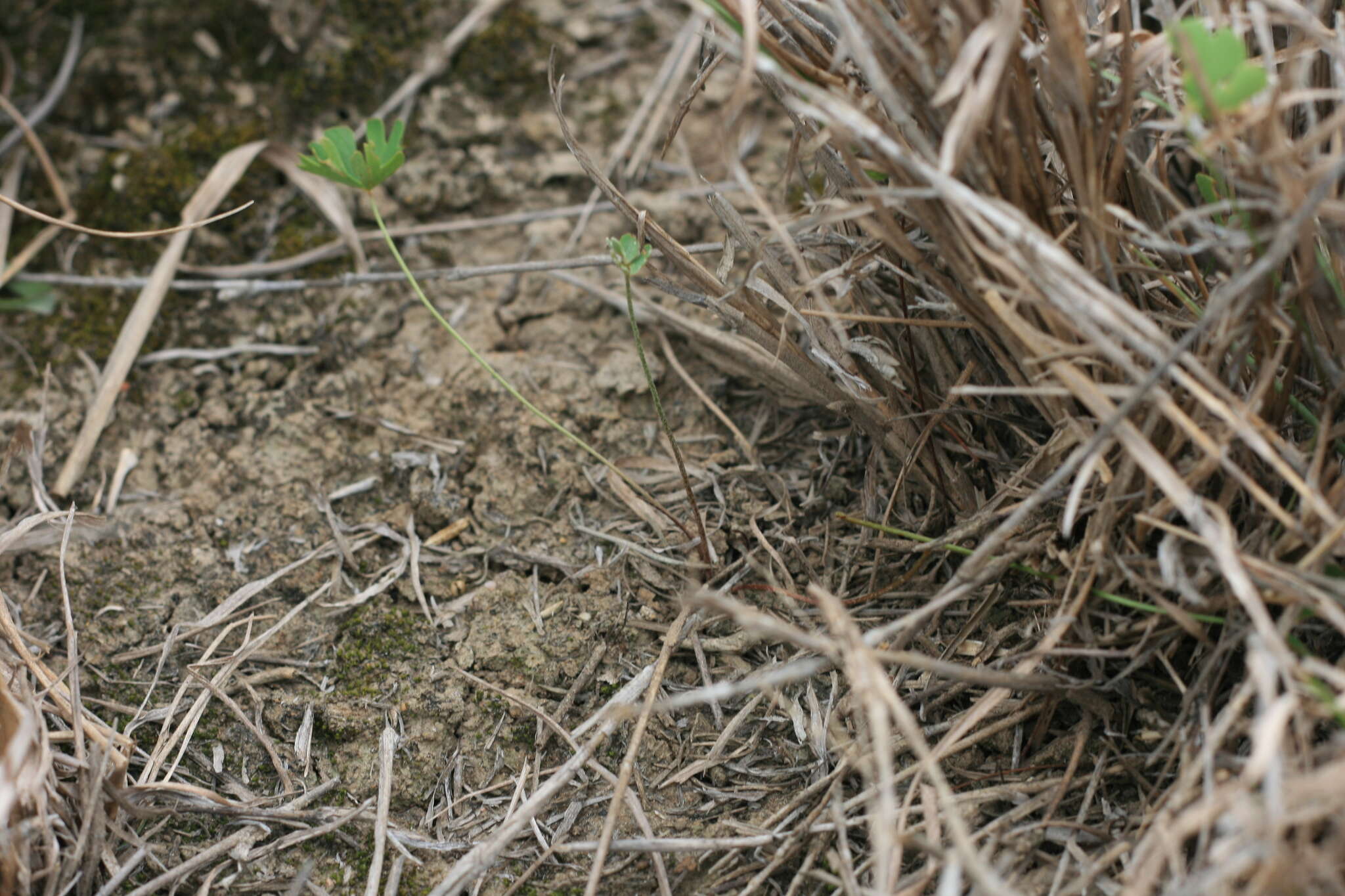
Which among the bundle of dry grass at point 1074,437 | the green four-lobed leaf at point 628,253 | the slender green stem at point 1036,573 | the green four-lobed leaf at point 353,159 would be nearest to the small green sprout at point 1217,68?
the bundle of dry grass at point 1074,437

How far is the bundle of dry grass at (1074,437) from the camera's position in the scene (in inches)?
41.3

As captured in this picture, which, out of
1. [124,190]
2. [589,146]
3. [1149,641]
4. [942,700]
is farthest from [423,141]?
[1149,641]

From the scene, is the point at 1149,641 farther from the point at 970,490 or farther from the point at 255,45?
the point at 255,45

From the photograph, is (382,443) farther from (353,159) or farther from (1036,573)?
(1036,573)

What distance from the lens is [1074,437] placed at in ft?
4.22

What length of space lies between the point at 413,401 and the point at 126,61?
120 centimetres

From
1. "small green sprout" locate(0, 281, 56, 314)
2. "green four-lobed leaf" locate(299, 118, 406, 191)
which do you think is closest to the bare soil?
"small green sprout" locate(0, 281, 56, 314)

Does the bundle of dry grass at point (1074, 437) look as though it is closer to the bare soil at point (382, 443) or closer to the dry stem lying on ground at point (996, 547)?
the dry stem lying on ground at point (996, 547)

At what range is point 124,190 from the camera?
7.00 ft

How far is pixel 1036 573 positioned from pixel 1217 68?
0.63 meters

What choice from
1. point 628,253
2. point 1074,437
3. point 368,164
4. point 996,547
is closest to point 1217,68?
point 1074,437

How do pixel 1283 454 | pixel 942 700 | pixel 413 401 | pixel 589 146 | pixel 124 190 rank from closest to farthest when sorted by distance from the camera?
pixel 1283 454
pixel 942 700
pixel 413 401
pixel 124 190
pixel 589 146

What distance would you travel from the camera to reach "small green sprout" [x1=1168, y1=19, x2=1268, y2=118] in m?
1.02

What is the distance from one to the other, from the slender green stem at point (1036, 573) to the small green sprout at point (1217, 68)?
0.57 metres
